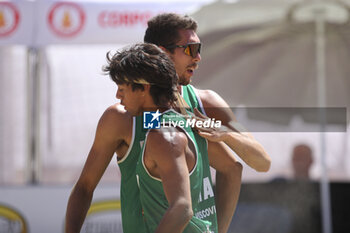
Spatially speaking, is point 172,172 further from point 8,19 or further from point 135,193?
point 8,19

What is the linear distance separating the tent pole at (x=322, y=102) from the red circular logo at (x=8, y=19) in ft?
10.0

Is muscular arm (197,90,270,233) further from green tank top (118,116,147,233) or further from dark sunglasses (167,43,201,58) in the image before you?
green tank top (118,116,147,233)

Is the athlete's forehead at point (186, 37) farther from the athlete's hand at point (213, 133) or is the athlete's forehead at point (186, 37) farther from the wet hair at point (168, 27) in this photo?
the athlete's hand at point (213, 133)

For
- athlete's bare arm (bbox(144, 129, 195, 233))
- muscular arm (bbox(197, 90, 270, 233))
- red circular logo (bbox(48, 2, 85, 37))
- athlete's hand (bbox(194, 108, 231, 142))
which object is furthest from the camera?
red circular logo (bbox(48, 2, 85, 37))

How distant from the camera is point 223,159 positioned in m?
2.95

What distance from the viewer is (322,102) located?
6.70 metres

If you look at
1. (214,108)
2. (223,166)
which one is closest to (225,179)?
(223,166)

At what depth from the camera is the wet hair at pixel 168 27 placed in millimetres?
2719

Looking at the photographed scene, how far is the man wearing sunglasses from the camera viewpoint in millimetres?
2617

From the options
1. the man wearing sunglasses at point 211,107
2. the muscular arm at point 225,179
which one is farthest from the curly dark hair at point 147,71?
the muscular arm at point 225,179

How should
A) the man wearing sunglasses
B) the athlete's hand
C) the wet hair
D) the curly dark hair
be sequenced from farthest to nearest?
the wet hair
the man wearing sunglasses
the athlete's hand
the curly dark hair

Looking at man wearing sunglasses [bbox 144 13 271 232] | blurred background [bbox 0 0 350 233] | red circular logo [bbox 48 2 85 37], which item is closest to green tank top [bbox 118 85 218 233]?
man wearing sunglasses [bbox 144 13 271 232]

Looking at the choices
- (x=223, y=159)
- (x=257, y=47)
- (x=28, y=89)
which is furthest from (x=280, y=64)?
(x=223, y=159)

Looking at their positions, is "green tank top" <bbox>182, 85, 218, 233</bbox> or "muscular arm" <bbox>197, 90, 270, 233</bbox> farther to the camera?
"muscular arm" <bbox>197, 90, 270, 233</bbox>
